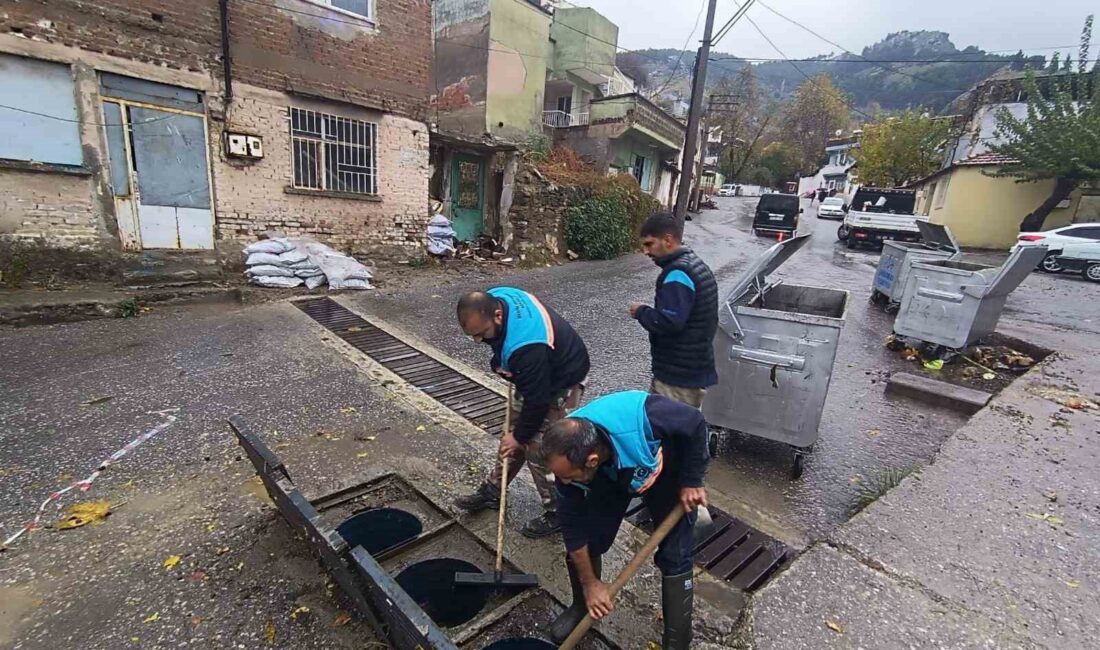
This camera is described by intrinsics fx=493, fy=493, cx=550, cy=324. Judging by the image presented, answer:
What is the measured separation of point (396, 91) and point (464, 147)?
289cm

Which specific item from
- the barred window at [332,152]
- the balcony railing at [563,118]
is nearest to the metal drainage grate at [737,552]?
the barred window at [332,152]

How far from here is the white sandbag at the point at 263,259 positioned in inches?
297

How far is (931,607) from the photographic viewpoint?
2285 millimetres

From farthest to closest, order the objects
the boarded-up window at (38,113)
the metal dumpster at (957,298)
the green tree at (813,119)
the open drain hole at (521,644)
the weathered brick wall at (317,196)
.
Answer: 1. the green tree at (813,119)
2. the weathered brick wall at (317,196)
3. the boarded-up window at (38,113)
4. the metal dumpster at (957,298)
5. the open drain hole at (521,644)

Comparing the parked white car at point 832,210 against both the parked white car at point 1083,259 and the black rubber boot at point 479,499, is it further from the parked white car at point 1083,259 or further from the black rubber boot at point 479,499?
the black rubber boot at point 479,499

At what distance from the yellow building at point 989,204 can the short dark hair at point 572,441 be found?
23109 mm

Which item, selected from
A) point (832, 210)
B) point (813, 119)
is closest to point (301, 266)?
point (832, 210)

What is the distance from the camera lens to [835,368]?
19.7ft

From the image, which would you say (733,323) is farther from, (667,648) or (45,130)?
(45,130)

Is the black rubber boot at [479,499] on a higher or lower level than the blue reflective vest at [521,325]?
lower

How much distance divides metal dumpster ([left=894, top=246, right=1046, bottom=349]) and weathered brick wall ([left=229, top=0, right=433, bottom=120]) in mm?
8670

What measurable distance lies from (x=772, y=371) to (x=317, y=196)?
7834mm

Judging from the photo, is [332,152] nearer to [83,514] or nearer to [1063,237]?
[83,514]

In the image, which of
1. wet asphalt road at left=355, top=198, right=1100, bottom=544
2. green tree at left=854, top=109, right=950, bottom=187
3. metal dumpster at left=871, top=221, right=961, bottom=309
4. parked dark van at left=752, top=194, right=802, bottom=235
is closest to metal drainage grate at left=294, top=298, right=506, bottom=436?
wet asphalt road at left=355, top=198, right=1100, bottom=544
